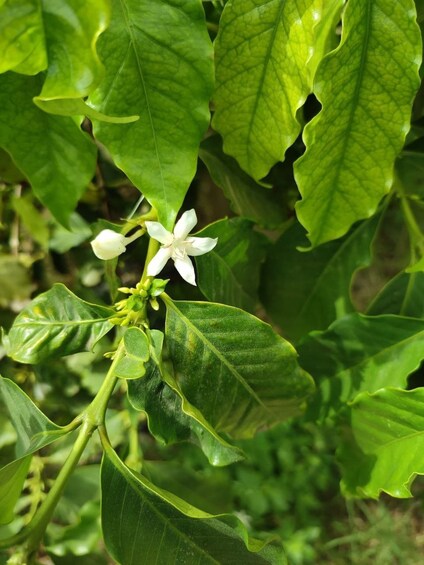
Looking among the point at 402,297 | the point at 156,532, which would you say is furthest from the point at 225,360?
the point at 402,297

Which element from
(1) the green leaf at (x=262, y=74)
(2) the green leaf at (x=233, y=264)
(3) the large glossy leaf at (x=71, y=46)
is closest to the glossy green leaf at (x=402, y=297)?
(2) the green leaf at (x=233, y=264)

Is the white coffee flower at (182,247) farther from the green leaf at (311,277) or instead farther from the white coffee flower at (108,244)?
the green leaf at (311,277)

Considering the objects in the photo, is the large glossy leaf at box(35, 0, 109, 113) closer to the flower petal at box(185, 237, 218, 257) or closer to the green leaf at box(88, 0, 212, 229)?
the green leaf at box(88, 0, 212, 229)

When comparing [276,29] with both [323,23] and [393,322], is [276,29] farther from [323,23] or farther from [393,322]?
[393,322]

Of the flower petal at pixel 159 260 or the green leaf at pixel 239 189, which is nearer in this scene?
the flower petal at pixel 159 260

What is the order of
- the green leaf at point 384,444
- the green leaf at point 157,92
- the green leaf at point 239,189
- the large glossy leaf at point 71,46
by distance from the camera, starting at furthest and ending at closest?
1. the green leaf at point 239,189
2. the green leaf at point 384,444
3. the green leaf at point 157,92
4. the large glossy leaf at point 71,46

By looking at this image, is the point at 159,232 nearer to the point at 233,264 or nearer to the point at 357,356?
the point at 233,264

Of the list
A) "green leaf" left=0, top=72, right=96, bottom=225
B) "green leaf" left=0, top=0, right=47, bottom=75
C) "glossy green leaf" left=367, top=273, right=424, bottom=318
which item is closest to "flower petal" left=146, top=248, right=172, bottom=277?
"green leaf" left=0, top=72, right=96, bottom=225
